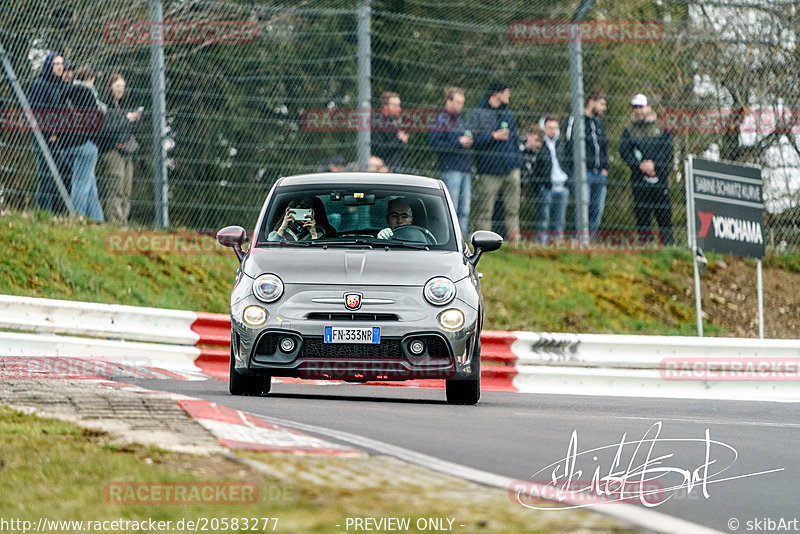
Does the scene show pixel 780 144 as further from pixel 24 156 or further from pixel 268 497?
pixel 268 497

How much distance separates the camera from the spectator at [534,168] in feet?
54.5

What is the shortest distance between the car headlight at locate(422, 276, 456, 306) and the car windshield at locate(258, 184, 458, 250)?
644 mm

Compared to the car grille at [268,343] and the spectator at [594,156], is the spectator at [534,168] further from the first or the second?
the car grille at [268,343]

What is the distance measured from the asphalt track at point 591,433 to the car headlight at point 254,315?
558 mm

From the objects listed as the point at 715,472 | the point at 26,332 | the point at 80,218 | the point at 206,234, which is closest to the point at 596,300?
the point at 206,234

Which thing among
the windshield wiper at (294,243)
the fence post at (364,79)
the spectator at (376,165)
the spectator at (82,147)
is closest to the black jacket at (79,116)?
the spectator at (82,147)

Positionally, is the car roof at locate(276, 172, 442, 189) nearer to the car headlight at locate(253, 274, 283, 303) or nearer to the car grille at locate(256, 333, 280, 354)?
the car headlight at locate(253, 274, 283, 303)

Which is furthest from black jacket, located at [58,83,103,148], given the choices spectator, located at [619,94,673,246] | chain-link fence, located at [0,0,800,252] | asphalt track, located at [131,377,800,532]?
spectator, located at [619,94,673,246]

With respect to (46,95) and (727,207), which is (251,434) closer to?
(46,95)

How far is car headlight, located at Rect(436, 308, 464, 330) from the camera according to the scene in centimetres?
915

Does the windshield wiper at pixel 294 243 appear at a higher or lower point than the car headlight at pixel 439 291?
higher

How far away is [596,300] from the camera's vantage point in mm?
17078

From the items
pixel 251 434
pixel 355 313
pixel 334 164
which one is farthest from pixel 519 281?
pixel 251 434

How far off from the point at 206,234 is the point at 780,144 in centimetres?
800
